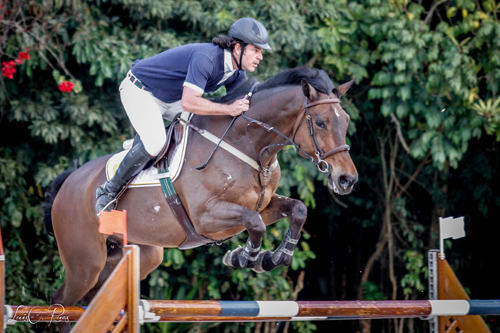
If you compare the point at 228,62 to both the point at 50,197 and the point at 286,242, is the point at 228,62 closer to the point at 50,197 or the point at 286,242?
the point at 286,242

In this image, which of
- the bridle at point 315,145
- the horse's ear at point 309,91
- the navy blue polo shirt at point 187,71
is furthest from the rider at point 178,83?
the horse's ear at point 309,91

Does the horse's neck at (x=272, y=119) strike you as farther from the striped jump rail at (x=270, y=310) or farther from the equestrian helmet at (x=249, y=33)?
the striped jump rail at (x=270, y=310)

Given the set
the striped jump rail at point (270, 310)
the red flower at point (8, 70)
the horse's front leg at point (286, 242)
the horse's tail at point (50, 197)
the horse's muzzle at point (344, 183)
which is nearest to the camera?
the striped jump rail at point (270, 310)

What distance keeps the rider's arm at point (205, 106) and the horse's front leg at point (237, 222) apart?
567 mm

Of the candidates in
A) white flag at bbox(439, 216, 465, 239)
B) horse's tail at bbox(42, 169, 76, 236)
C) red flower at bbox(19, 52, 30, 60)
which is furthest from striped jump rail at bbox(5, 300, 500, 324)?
red flower at bbox(19, 52, 30, 60)

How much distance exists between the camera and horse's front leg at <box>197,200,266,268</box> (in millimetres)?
3480

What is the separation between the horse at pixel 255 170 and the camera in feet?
11.2

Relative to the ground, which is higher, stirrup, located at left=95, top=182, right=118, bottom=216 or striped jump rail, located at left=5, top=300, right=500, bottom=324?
stirrup, located at left=95, top=182, right=118, bottom=216

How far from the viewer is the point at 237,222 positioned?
352 cm

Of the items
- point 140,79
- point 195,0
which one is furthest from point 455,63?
point 140,79

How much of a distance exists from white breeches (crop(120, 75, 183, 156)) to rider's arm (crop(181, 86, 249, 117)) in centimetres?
30

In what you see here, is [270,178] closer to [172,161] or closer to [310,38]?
[172,161]

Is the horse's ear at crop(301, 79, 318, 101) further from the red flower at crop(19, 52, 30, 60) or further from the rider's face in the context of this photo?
the red flower at crop(19, 52, 30, 60)

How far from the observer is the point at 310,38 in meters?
6.29
